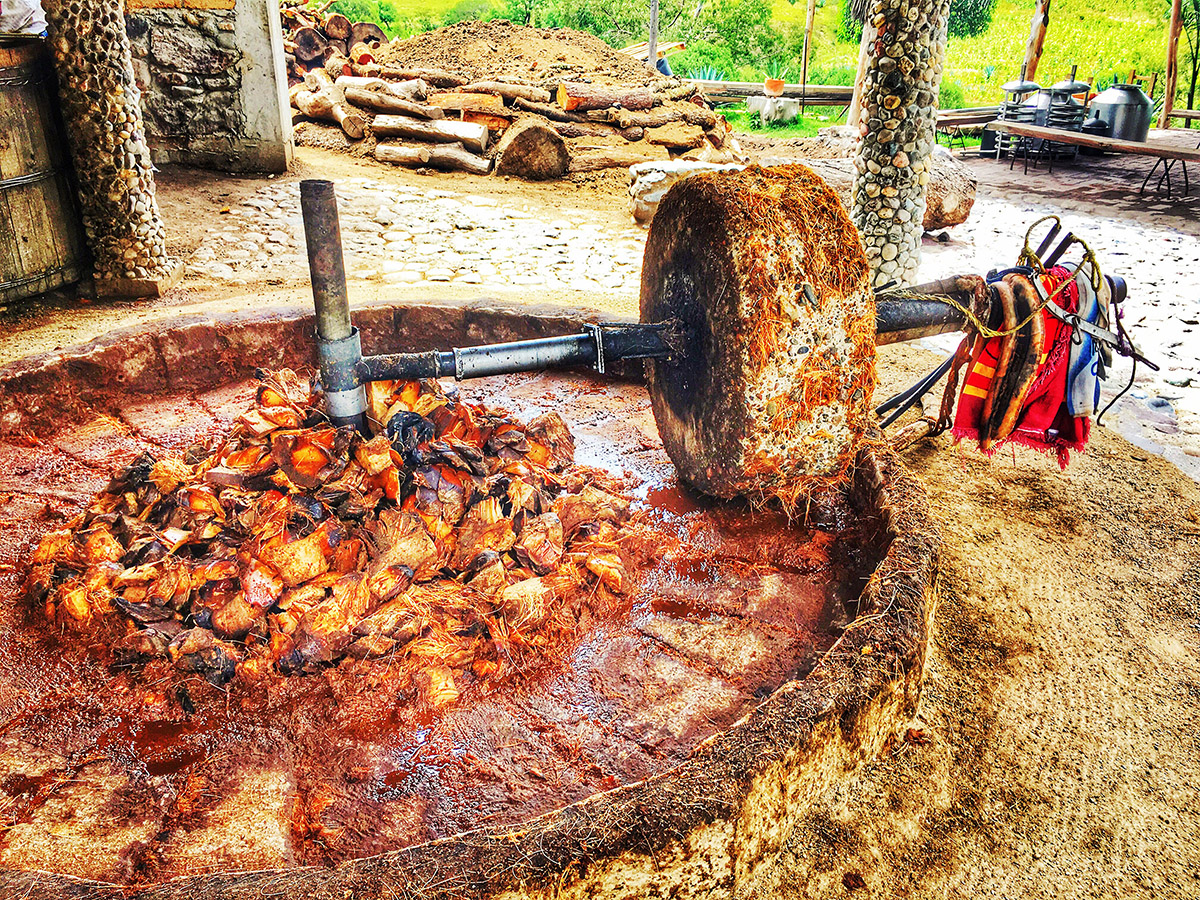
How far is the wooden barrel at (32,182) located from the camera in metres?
5.12

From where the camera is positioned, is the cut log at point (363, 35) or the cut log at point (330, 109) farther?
the cut log at point (363, 35)

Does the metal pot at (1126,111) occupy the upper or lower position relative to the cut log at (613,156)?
upper

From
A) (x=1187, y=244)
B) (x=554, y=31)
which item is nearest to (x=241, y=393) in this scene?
(x=1187, y=244)

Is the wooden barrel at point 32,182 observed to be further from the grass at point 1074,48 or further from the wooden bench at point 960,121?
the grass at point 1074,48

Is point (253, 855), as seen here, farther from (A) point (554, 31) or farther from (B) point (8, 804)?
(A) point (554, 31)

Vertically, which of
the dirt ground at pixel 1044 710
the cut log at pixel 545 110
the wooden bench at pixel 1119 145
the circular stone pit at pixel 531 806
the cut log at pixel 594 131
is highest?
the cut log at pixel 545 110

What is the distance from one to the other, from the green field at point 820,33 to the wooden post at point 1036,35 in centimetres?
352

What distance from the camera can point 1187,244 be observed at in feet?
29.7

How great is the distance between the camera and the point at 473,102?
1156 cm

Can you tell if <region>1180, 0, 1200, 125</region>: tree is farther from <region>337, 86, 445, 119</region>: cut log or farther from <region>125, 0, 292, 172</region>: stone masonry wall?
<region>125, 0, 292, 172</region>: stone masonry wall

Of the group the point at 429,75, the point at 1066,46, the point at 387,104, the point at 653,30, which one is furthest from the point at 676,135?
the point at 1066,46

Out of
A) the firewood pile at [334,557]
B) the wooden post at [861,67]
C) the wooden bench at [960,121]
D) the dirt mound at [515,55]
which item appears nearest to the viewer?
the firewood pile at [334,557]

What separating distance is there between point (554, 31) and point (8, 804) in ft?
52.3

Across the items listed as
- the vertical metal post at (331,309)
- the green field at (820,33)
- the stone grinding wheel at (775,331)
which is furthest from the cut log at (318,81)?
the stone grinding wheel at (775,331)
